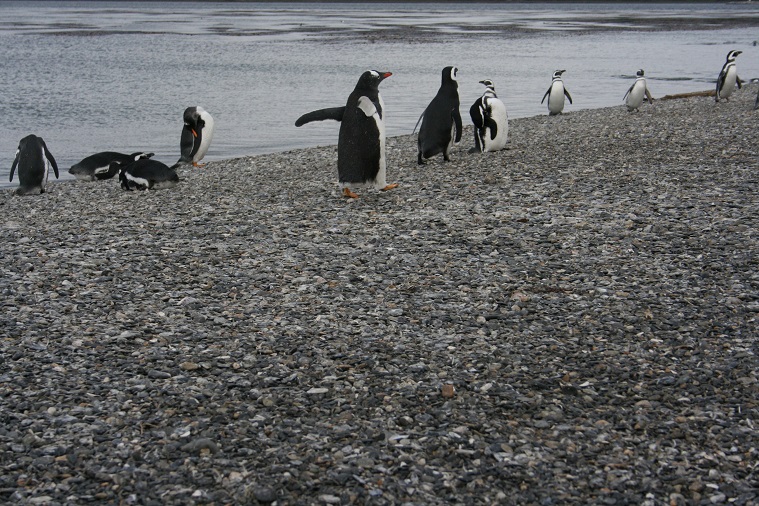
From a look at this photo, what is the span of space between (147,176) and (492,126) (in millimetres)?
4612

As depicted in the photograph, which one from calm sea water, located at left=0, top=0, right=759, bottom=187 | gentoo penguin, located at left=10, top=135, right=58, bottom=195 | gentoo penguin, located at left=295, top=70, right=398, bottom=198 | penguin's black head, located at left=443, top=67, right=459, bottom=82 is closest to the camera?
gentoo penguin, located at left=295, top=70, right=398, bottom=198

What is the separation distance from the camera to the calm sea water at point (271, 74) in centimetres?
1666

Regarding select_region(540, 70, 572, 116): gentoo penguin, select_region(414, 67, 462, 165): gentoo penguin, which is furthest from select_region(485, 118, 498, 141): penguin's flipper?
select_region(540, 70, 572, 116): gentoo penguin

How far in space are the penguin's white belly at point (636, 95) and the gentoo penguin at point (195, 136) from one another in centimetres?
806

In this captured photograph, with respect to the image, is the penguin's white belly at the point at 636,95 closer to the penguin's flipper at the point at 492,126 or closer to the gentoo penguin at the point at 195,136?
the penguin's flipper at the point at 492,126

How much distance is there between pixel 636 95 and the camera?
15.5m

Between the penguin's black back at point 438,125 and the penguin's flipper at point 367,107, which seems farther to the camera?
the penguin's black back at point 438,125

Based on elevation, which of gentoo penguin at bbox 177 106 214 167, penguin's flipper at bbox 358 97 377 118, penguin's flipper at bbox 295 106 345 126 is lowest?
gentoo penguin at bbox 177 106 214 167

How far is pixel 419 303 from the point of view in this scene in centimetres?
521

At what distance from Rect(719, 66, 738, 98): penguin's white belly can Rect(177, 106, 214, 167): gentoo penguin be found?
10.7 m

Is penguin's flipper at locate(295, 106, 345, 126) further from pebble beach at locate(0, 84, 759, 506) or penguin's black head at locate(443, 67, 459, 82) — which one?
penguin's black head at locate(443, 67, 459, 82)

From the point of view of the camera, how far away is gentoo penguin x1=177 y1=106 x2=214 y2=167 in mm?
12021

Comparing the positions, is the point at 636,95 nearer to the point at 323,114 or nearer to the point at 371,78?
the point at 371,78

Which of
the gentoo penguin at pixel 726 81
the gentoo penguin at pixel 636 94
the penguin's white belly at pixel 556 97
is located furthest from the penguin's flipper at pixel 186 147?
the gentoo penguin at pixel 726 81
